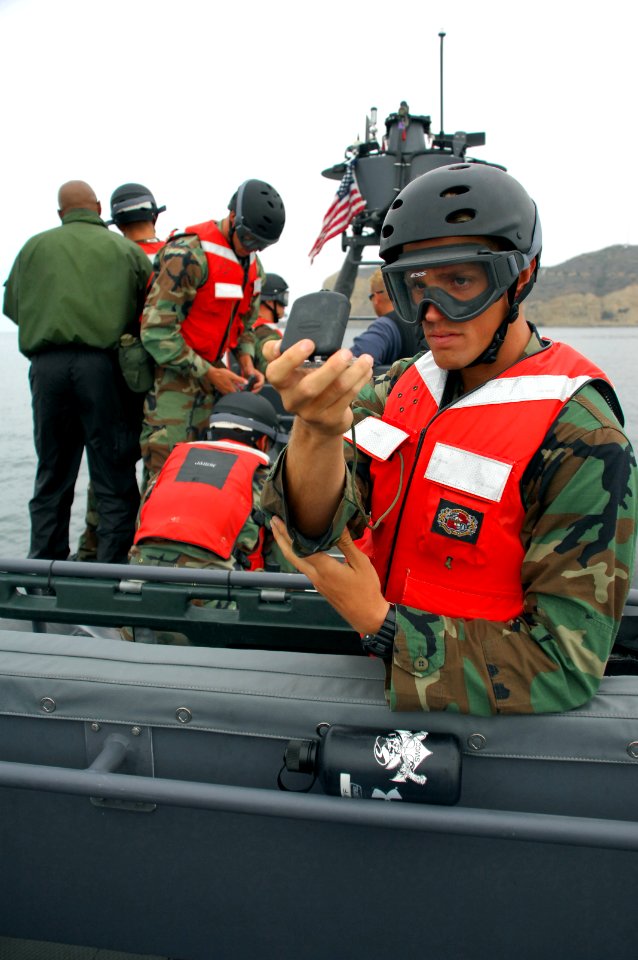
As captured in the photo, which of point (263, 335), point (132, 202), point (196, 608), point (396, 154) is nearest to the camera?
point (196, 608)

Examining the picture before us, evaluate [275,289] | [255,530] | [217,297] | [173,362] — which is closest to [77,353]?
[173,362]

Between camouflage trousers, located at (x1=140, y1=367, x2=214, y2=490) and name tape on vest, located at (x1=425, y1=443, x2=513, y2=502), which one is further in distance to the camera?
camouflage trousers, located at (x1=140, y1=367, x2=214, y2=490)

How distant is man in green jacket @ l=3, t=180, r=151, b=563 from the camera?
12.7 ft

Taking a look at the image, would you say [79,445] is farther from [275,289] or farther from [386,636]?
[275,289]

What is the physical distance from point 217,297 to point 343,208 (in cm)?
520

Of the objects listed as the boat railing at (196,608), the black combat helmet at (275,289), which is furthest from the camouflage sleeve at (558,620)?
the black combat helmet at (275,289)

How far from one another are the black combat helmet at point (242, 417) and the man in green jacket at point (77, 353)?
808mm

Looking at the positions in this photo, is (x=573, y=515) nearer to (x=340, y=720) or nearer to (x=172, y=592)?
(x=340, y=720)

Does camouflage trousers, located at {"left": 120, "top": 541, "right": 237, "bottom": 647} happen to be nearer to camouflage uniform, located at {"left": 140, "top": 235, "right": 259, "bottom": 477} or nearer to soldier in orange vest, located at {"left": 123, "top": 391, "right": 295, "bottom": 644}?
soldier in orange vest, located at {"left": 123, "top": 391, "right": 295, "bottom": 644}

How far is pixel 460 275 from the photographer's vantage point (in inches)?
59.0

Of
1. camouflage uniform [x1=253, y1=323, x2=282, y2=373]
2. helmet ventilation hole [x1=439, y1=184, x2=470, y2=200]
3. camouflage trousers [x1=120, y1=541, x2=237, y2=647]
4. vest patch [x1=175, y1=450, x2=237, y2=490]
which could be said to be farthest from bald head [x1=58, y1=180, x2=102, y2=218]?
helmet ventilation hole [x1=439, y1=184, x2=470, y2=200]

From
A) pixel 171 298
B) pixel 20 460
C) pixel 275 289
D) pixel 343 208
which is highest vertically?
pixel 343 208

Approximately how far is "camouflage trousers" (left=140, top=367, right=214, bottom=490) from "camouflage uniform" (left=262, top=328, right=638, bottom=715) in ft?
9.56

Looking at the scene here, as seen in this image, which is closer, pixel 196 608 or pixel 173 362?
pixel 196 608
